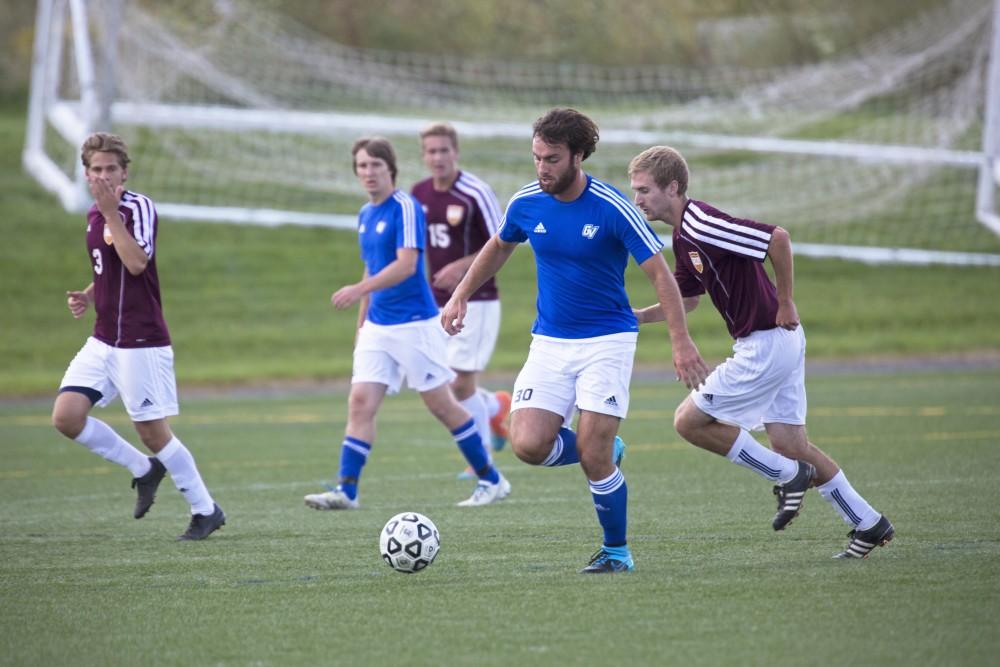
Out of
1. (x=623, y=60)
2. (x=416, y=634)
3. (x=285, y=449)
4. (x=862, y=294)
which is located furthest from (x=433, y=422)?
(x=623, y=60)

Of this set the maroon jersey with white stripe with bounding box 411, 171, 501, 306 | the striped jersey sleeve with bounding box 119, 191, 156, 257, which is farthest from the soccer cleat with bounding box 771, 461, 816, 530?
the maroon jersey with white stripe with bounding box 411, 171, 501, 306

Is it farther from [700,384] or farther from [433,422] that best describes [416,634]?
[433,422]

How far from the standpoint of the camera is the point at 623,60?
30609mm

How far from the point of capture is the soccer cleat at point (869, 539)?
22.7 feet

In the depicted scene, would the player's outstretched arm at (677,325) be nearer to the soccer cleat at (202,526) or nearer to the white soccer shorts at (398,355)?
the soccer cleat at (202,526)

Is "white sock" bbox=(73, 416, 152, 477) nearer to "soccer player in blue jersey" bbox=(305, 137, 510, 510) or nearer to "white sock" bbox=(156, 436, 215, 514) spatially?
"white sock" bbox=(156, 436, 215, 514)

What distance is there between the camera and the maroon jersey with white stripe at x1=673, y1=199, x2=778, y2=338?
22.4ft

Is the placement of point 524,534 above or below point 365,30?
below

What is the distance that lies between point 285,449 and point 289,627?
7.37 m

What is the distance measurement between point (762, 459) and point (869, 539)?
650mm

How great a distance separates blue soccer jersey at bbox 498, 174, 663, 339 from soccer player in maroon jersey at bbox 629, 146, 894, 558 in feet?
0.86

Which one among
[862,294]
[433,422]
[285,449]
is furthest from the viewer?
[862,294]

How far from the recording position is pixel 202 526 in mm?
8156

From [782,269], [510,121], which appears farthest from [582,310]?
[510,121]
